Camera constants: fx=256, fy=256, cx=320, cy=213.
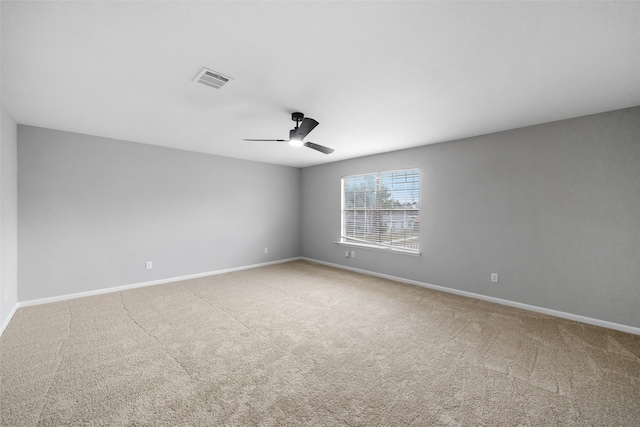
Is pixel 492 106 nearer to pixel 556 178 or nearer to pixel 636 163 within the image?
pixel 556 178

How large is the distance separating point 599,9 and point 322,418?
2.93 meters

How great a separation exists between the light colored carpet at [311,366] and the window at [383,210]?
60.3 inches

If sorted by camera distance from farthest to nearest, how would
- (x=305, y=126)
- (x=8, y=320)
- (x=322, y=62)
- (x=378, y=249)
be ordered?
(x=378, y=249)
(x=8, y=320)
(x=305, y=126)
(x=322, y=62)

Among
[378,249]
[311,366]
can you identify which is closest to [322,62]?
[311,366]

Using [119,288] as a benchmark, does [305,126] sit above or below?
above

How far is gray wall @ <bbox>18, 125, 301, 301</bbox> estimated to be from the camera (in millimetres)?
3572

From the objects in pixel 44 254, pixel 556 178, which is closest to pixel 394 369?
pixel 556 178

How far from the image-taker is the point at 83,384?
1925mm

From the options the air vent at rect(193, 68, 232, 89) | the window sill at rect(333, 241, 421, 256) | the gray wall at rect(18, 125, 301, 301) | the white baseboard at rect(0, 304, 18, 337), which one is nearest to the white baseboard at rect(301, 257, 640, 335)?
the window sill at rect(333, 241, 421, 256)

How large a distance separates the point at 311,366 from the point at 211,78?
103 inches

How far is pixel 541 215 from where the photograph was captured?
3.33 m

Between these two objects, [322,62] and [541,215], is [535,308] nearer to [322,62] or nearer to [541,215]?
[541,215]

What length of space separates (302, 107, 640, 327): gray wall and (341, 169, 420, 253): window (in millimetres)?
223

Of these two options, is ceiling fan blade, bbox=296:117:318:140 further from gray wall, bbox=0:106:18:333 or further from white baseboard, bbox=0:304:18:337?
white baseboard, bbox=0:304:18:337
